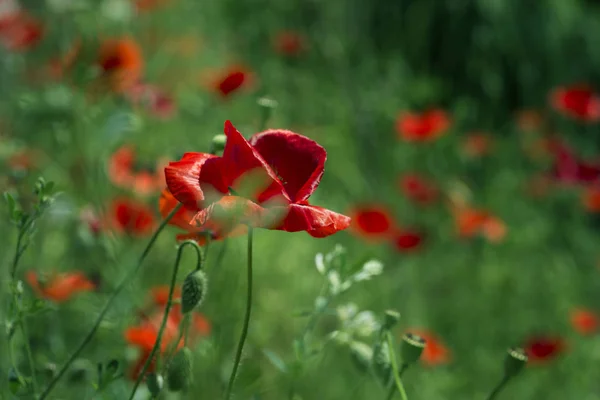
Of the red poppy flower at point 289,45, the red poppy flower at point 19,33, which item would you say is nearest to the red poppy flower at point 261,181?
the red poppy flower at point 19,33

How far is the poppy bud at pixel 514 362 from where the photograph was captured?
3.30ft

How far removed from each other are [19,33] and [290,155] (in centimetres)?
224

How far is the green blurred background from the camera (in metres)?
1.88

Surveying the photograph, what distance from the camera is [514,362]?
101 cm

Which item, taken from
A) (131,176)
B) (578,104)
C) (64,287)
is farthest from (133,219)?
(578,104)

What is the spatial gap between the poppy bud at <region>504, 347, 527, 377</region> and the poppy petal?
35cm

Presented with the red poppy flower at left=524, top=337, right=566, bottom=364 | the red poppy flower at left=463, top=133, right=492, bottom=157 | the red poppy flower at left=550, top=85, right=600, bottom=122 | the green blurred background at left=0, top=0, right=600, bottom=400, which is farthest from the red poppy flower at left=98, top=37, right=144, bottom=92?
the red poppy flower at left=550, top=85, right=600, bottom=122

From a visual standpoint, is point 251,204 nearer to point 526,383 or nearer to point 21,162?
point 21,162

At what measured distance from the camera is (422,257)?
10.4ft

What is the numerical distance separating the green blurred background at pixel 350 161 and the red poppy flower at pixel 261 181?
0.25 meters

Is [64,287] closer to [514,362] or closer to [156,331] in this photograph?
[156,331]

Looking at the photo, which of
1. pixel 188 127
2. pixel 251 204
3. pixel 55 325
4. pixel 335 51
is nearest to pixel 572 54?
pixel 335 51

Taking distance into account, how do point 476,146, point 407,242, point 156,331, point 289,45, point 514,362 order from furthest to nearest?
point 289,45 → point 476,146 → point 407,242 → point 156,331 → point 514,362

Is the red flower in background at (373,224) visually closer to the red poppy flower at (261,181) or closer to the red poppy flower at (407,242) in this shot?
Result: the red poppy flower at (407,242)
